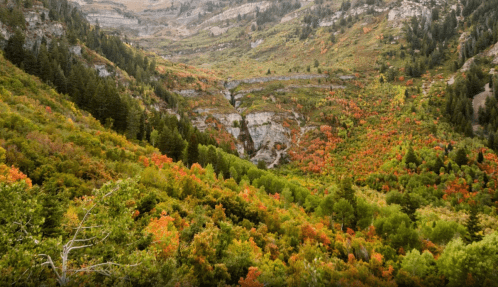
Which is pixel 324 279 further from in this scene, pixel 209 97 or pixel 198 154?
pixel 209 97

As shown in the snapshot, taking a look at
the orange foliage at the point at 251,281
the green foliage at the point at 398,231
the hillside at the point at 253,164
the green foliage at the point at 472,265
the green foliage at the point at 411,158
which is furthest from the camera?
the green foliage at the point at 411,158

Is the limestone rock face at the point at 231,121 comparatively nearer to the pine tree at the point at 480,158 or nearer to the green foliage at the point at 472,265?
the pine tree at the point at 480,158

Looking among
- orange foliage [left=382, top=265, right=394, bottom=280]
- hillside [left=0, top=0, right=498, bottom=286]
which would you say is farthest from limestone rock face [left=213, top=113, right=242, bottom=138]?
orange foliage [left=382, top=265, right=394, bottom=280]

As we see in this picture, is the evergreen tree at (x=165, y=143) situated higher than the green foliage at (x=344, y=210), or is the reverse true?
the evergreen tree at (x=165, y=143)

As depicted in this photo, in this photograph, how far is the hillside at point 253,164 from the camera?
12219mm

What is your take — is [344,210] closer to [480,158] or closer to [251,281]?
[251,281]

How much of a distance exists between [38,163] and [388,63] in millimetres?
193505

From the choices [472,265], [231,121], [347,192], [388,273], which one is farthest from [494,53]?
[388,273]

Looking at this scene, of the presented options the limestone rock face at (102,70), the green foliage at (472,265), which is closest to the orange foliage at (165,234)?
the green foliage at (472,265)

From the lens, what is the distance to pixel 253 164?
306 ft

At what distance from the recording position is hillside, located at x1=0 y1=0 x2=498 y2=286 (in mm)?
12219

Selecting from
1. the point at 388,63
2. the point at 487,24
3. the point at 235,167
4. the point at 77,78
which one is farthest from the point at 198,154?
the point at 487,24

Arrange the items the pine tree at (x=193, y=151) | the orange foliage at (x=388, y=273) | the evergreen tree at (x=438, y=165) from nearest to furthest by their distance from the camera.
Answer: the orange foliage at (x=388, y=273)
the pine tree at (x=193, y=151)
the evergreen tree at (x=438, y=165)

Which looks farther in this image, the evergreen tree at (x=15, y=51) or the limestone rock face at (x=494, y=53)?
the limestone rock face at (x=494, y=53)
